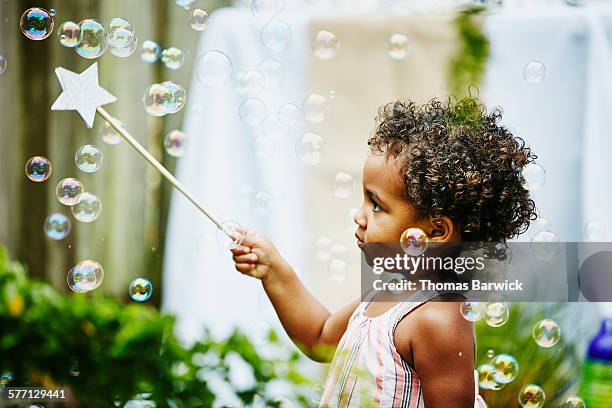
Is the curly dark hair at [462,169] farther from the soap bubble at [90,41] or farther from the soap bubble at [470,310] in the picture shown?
the soap bubble at [90,41]

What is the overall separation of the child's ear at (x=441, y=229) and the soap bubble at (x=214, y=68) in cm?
71

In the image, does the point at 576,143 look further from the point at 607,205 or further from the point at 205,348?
the point at 205,348

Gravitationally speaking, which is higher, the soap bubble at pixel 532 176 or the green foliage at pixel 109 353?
the soap bubble at pixel 532 176

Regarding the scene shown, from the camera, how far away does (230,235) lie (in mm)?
1586

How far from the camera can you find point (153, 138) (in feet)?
10.5

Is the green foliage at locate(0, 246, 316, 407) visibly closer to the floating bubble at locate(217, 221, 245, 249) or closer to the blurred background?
the blurred background

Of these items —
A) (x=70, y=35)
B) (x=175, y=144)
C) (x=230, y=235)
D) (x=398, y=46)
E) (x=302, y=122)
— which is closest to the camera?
(x=230, y=235)

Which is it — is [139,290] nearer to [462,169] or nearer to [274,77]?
[462,169]

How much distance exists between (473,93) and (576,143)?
301 mm

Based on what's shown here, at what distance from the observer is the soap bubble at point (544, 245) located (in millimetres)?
1750

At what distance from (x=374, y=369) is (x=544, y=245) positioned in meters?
0.53

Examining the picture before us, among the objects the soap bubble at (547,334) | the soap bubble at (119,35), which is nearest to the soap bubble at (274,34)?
the soap bubble at (119,35)

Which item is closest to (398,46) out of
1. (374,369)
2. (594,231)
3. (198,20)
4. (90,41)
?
A: (198,20)

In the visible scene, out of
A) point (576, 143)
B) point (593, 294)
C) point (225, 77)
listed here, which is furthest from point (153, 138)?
point (593, 294)
